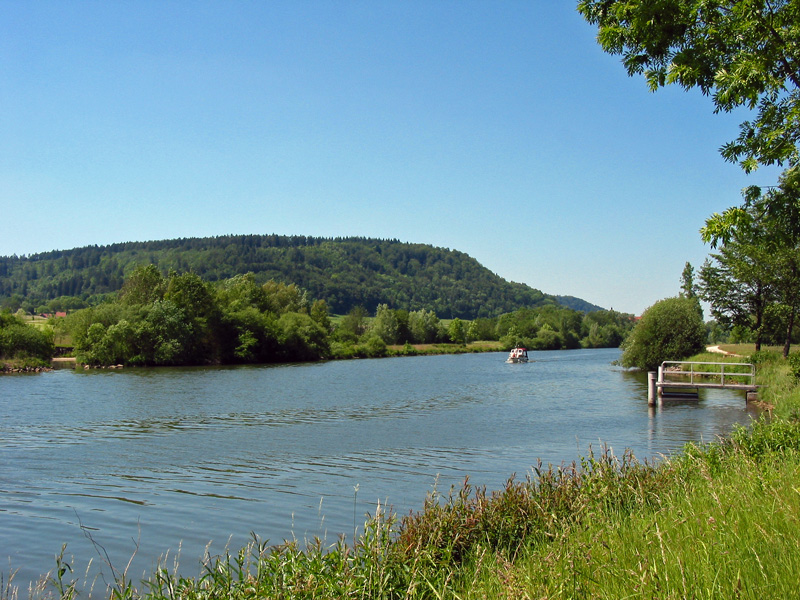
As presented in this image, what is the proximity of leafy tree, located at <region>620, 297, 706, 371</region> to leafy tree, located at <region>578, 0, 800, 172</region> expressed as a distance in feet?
137

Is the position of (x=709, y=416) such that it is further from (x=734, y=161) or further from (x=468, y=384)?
(x=468, y=384)

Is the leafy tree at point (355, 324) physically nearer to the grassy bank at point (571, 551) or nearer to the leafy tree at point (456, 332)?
the leafy tree at point (456, 332)

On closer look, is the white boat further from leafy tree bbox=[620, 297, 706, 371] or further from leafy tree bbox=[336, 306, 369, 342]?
leafy tree bbox=[620, 297, 706, 371]

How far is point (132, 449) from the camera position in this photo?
20719mm

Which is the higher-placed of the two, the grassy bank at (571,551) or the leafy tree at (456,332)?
the leafy tree at (456,332)

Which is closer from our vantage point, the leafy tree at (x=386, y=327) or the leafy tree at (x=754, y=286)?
the leafy tree at (x=754, y=286)

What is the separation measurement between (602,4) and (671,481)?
32.4ft

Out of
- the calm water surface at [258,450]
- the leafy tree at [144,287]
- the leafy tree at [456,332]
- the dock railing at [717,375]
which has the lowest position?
the calm water surface at [258,450]

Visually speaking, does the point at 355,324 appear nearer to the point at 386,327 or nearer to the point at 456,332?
the point at 386,327

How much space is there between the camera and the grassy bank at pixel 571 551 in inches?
181

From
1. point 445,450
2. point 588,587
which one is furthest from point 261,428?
point 588,587

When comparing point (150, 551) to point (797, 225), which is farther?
point (797, 225)

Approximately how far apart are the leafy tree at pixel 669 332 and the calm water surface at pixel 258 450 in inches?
511

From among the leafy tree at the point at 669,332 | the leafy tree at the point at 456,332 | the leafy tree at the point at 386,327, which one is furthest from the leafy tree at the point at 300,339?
the leafy tree at the point at 456,332
